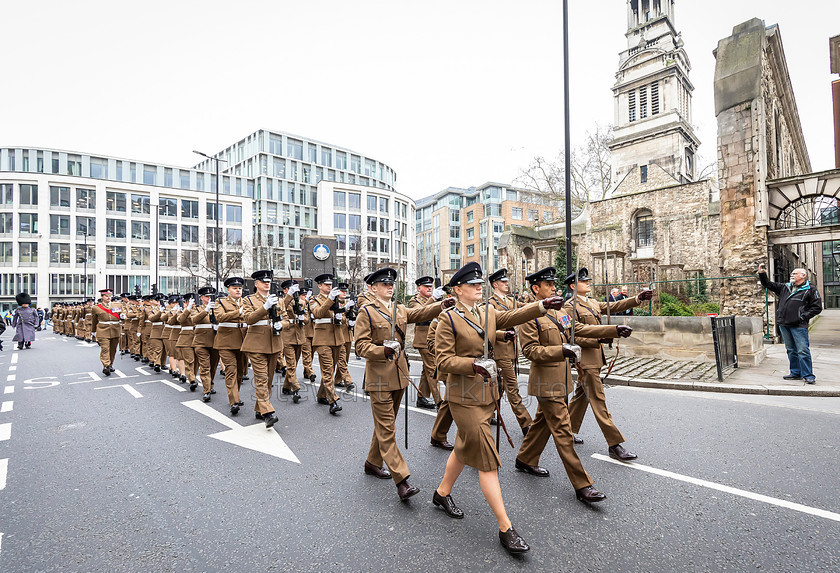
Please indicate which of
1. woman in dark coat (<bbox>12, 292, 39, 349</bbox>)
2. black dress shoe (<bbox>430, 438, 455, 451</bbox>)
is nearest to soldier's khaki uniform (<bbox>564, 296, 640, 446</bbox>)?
black dress shoe (<bbox>430, 438, 455, 451</bbox>)

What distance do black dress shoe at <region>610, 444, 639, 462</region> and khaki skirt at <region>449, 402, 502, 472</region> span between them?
2142mm

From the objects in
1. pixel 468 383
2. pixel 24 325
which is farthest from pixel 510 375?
pixel 24 325

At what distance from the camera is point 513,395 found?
5801 millimetres

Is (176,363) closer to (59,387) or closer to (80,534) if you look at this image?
(59,387)

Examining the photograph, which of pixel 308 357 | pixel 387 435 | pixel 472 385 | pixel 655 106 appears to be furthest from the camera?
pixel 655 106

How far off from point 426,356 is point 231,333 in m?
3.15

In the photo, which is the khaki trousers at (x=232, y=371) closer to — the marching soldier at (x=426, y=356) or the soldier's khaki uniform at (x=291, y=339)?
the soldier's khaki uniform at (x=291, y=339)

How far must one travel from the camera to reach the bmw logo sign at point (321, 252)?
761 inches

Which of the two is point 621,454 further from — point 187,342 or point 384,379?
point 187,342

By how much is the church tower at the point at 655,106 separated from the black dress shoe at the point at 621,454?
44322 mm

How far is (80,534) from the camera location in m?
3.47

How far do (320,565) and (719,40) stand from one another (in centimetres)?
2367

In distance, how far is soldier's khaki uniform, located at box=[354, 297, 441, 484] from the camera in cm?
406

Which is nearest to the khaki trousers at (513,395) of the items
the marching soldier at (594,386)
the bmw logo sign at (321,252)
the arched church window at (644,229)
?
the marching soldier at (594,386)
